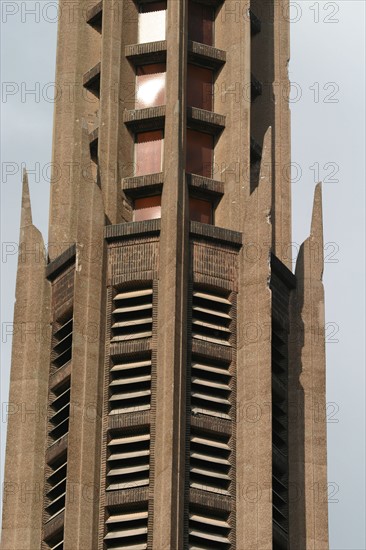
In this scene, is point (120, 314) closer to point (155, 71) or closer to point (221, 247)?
point (221, 247)

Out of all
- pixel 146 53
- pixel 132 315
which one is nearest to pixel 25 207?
pixel 146 53

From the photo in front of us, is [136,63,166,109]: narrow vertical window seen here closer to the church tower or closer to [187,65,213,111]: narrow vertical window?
the church tower

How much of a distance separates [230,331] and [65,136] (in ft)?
39.1

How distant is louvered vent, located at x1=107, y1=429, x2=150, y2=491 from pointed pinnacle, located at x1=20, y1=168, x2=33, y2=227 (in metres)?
10.9

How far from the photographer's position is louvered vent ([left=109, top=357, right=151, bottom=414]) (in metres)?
88.9

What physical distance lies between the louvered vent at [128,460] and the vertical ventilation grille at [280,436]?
4.23m

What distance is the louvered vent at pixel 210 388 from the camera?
292 ft

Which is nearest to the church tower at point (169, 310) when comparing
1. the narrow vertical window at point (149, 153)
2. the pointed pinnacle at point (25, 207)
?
the narrow vertical window at point (149, 153)

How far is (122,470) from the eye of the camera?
88062mm

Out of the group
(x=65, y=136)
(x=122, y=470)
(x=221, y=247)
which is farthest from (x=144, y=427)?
(x=65, y=136)

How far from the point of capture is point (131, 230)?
92.2m

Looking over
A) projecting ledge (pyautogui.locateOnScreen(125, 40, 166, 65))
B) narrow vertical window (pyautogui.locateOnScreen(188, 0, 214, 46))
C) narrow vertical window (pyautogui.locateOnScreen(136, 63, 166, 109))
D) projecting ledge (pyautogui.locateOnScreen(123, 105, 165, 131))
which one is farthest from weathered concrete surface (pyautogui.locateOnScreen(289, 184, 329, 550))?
projecting ledge (pyautogui.locateOnScreen(125, 40, 166, 65))

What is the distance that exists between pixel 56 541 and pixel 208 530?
4.96m

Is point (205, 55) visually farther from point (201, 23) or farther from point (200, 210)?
point (200, 210)
